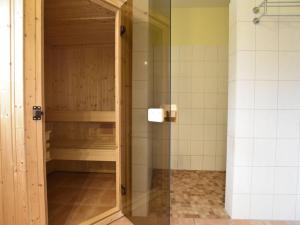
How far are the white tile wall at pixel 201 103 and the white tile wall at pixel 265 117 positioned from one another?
52.9 inches

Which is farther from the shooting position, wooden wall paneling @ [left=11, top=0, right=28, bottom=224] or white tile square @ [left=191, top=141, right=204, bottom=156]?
white tile square @ [left=191, top=141, right=204, bottom=156]

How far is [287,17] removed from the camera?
201 cm

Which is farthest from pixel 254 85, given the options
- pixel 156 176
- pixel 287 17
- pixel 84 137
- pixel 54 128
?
pixel 54 128

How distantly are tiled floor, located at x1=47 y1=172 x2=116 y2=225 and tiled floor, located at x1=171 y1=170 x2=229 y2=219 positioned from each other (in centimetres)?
80

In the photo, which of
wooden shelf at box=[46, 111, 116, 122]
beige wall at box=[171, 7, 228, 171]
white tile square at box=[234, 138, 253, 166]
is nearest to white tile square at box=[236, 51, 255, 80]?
white tile square at box=[234, 138, 253, 166]

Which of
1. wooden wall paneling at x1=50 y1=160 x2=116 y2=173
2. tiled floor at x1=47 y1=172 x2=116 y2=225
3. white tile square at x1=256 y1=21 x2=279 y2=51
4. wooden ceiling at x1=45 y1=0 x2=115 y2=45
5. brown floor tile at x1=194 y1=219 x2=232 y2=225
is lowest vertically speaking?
tiled floor at x1=47 y1=172 x2=116 y2=225

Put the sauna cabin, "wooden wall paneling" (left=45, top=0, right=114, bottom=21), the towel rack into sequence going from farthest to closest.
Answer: the sauna cabin, "wooden wall paneling" (left=45, top=0, right=114, bottom=21), the towel rack

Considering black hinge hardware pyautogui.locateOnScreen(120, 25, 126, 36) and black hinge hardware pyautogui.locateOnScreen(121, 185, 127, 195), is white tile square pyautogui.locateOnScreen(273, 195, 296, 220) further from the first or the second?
black hinge hardware pyautogui.locateOnScreen(120, 25, 126, 36)

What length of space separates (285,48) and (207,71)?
1.44 meters

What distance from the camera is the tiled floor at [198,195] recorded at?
7.25 ft

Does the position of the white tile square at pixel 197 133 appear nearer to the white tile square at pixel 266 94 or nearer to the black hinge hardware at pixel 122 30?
the white tile square at pixel 266 94

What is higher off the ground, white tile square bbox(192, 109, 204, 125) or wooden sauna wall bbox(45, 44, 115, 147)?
wooden sauna wall bbox(45, 44, 115, 147)

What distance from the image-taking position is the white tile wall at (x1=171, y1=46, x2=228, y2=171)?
3.40 metres

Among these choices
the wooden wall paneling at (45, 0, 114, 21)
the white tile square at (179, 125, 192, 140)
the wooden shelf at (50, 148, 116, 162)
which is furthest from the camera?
the white tile square at (179, 125, 192, 140)
